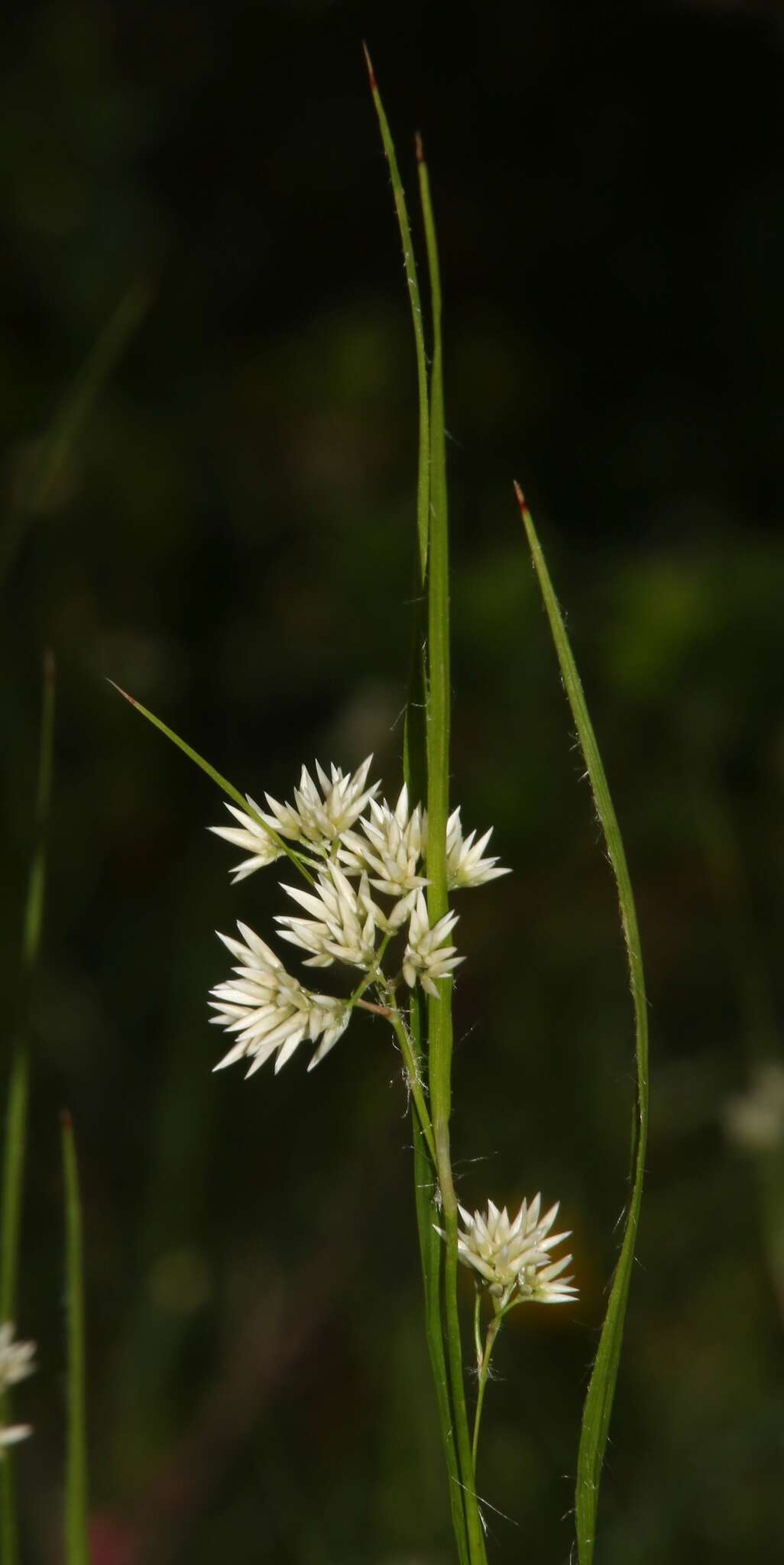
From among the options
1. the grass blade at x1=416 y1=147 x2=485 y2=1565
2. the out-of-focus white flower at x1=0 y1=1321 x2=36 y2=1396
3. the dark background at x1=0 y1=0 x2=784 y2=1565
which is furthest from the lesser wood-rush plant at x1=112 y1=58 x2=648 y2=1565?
the dark background at x1=0 y1=0 x2=784 y2=1565

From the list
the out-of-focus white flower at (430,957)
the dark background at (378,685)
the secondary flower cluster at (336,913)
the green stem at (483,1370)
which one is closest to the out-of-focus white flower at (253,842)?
the secondary flower cluster at (336,913)

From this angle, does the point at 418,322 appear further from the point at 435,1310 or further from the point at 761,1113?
the point at 761,1113

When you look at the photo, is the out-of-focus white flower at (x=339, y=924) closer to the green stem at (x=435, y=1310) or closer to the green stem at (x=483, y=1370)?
the green stem at (x=435, y=1310)

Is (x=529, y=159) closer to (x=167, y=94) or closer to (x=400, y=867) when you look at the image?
(x=167, y=94)

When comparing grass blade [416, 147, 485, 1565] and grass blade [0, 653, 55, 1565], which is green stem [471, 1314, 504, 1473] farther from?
grass blade [0, 653, 55, 1565]

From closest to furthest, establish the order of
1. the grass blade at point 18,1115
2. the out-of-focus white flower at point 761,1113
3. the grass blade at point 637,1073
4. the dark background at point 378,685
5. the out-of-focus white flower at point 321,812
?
the grass blade at point 637,1073 → the out-of-focus white flower at point 321,812 → the grass blade at point 18,1115 → the out-of-focus white flower at point 761,1113 → the dark background at point 378,685

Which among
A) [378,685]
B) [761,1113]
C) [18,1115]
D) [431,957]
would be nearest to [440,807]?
[431,957]
